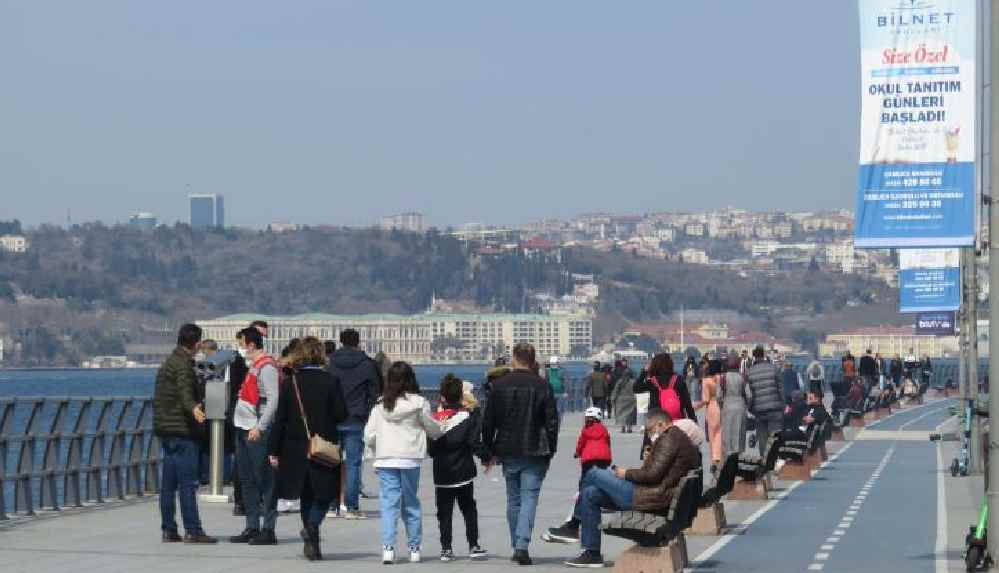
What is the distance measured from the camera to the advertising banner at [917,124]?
19688mm

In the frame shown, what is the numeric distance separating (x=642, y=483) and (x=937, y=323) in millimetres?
40173

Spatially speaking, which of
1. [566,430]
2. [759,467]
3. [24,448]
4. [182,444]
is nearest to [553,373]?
[566,430]

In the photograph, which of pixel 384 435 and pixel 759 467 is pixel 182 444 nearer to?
pixel 384 435

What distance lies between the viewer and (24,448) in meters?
21.0

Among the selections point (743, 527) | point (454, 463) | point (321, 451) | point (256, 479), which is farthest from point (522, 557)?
point (743, 527)

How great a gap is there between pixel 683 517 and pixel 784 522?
5.69 meters

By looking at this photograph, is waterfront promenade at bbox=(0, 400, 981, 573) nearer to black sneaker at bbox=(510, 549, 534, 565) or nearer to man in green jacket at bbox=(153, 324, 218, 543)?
black sneaker at bbox=(510, 549, 534, 565)

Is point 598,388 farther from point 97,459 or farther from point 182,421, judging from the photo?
point 182,421

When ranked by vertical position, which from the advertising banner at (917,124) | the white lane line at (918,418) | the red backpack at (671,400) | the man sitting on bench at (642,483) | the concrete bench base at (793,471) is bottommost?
the white lane line at (918,418)

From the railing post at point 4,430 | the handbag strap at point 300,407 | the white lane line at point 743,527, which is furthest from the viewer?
the railing post at point 4,430

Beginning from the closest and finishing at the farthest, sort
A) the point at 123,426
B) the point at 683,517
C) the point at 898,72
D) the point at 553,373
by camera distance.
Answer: the point at 683,517 → the point at 898,72 → the point at 123,426 → the point at 553,373

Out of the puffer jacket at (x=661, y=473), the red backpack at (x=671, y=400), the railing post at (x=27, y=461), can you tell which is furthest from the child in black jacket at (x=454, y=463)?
the railing post at (x=27, y=461)

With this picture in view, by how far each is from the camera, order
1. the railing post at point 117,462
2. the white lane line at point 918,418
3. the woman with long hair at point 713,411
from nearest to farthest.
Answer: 1. the railing post at point 117,462
2. the woman with long hair at point 713,411
3. the white lane line at point 918,418

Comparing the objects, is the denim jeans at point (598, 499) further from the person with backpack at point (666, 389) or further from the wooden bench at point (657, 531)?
the person with backpack at point (666, 389)
